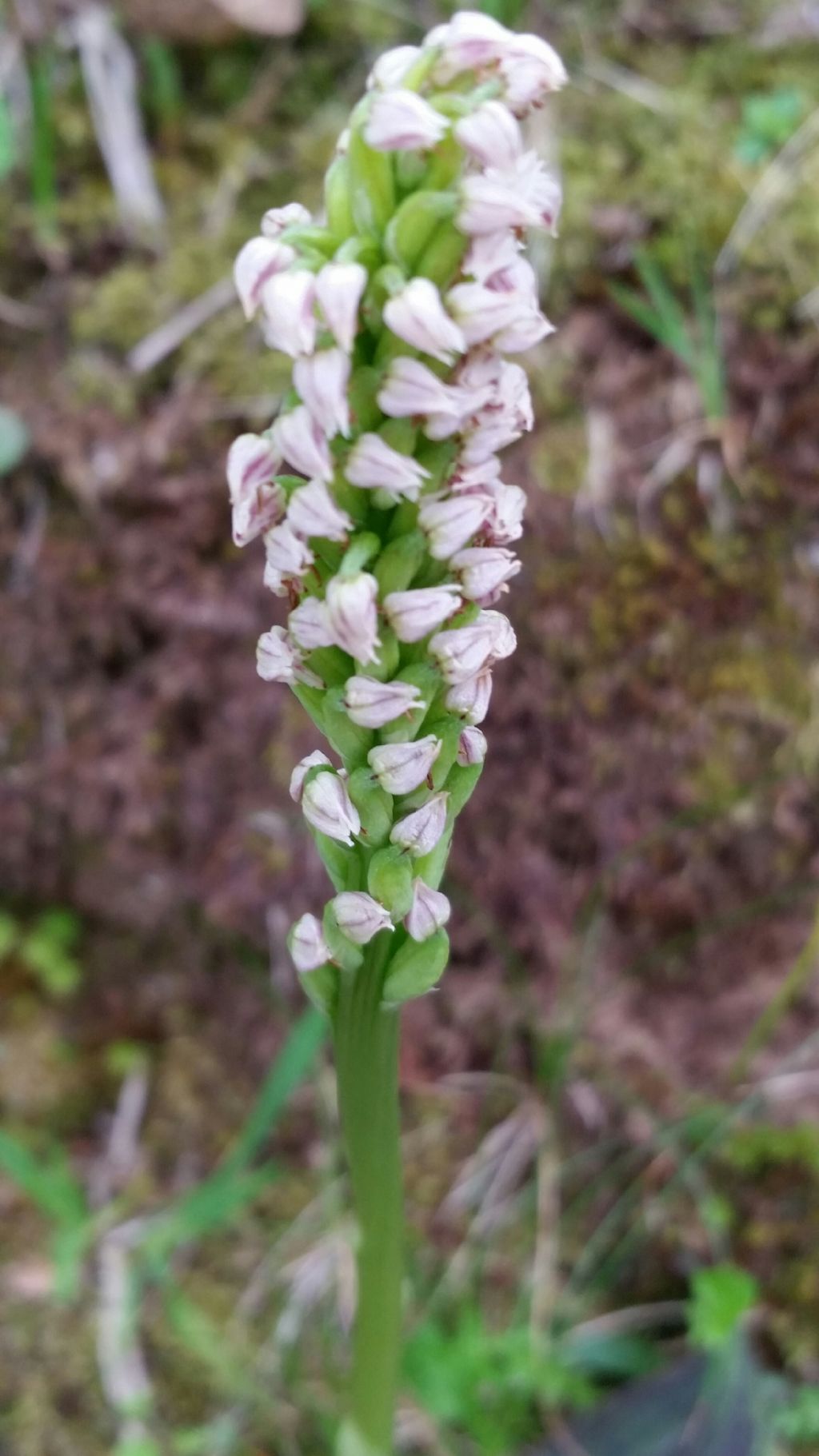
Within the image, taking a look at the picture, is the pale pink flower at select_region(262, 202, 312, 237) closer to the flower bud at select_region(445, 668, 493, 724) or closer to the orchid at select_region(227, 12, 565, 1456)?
the orchid at select_region(227, 12, 565, 1456)

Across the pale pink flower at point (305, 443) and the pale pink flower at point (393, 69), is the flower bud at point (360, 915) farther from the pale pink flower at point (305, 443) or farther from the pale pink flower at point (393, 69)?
the pale pink flower at point (393, 69)

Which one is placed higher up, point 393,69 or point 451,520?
point 393,69

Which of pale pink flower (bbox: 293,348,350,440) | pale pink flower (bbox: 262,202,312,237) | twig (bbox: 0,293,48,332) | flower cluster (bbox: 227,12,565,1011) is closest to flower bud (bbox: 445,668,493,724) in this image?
flower cluster (bbox: 227,12,565,1011)

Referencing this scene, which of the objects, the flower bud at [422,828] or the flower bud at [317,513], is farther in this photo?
the flower bud at [422,828]

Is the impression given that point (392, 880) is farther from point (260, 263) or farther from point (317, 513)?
point (260, 263)

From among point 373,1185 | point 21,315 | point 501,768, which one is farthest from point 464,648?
point 21,315

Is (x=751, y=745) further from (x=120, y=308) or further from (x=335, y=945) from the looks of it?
(x=120, y=308)

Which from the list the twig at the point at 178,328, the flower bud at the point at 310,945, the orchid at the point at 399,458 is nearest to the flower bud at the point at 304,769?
the orchid at the point at 399,458

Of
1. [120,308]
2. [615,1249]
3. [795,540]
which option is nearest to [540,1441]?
[615,1249]
